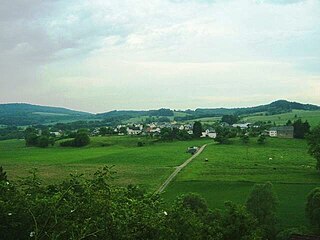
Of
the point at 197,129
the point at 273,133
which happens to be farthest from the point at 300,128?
the point at 197,129

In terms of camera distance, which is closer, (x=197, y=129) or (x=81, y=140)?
(x=81, y=140)

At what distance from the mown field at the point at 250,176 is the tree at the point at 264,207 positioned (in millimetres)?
4466

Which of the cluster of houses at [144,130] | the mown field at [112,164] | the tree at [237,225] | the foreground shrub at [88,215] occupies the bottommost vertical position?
the mown field at [112,164]

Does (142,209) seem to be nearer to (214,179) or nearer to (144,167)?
(214,179)

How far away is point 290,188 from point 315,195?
61.0ft

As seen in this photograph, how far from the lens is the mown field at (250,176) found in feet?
131

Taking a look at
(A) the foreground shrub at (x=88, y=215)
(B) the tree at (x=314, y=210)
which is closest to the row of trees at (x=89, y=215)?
(A) the foreground shrub at (x=88, y=215)

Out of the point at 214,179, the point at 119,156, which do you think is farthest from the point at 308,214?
the point at 119,156

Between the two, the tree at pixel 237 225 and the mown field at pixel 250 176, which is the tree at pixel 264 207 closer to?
the mown field at pixel 250 176

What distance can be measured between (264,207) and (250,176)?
→ 1087 inches

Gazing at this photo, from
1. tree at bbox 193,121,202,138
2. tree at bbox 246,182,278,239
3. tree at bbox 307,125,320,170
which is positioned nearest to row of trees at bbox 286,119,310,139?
tree at bbox 193,121,202,138

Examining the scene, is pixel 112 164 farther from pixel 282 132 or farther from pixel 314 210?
pixel 282 132

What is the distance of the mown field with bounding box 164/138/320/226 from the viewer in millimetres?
40062

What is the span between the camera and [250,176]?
54406 mm
